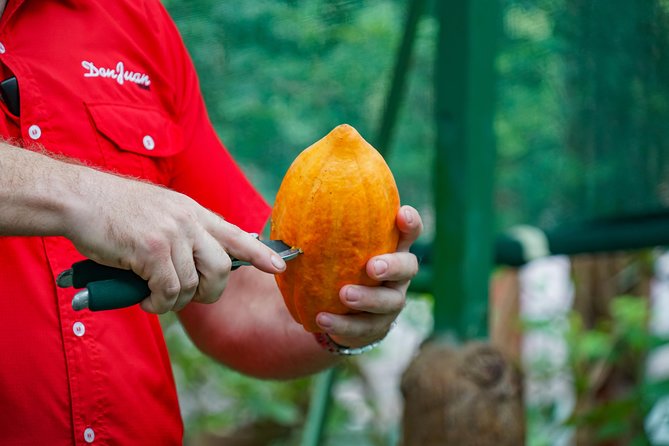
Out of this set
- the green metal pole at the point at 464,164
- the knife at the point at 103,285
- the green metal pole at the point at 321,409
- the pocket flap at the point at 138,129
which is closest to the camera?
the knife at the point at 103,285

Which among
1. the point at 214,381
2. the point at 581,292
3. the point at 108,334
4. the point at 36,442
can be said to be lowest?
the point at 214,381

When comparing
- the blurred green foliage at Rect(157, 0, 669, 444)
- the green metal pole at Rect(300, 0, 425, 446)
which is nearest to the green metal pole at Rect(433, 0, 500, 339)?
the green metal pole at Rect(300, 0, 425, 446)

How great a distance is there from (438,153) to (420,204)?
86cm

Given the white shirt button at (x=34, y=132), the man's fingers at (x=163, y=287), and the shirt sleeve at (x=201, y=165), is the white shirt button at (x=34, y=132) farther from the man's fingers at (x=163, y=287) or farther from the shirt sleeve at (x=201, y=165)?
the man's fingers at (x=163, y=287)

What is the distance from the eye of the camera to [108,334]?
1353 mm

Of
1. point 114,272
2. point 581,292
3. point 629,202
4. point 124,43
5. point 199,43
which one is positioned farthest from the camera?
point 581,292

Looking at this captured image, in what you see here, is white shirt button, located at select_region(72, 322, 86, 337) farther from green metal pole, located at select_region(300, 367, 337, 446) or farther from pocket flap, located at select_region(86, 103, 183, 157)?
green metal pole, located at select_region(300, 367, 337, 446)

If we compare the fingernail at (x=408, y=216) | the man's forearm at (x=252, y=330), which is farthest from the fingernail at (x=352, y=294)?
the man's forearm at (x=252, y=330)

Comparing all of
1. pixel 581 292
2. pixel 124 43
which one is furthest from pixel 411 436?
pixel 581 292

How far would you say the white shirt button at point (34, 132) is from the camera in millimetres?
1327

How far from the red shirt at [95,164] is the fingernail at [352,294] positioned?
0.34 m

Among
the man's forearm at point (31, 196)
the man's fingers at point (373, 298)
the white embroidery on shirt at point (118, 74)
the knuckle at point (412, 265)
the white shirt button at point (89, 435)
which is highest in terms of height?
the white embroidery on shirt at point (118, 74)

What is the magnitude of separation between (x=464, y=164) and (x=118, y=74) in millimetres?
834

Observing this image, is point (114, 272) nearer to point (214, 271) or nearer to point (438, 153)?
point (214, 271)
